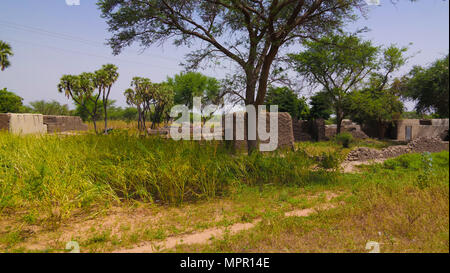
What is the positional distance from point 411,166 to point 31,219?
28.8ft

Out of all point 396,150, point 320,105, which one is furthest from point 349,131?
point 396,150

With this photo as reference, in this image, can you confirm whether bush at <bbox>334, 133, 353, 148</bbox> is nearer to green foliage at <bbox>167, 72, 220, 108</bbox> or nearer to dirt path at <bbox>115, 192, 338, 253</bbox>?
dirt path at <bbox>115, 192, 338, 253</bbox>

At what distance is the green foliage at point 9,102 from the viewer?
20.5 m

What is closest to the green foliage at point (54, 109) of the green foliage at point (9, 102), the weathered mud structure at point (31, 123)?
the green foliage at point (9, 102)

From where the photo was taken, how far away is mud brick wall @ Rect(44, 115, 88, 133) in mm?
12281

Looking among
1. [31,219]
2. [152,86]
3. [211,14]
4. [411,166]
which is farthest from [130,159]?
[152,86]

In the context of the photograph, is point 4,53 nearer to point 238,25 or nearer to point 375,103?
point 238,25

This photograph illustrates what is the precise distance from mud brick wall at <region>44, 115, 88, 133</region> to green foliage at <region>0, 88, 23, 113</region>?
9.19 meters

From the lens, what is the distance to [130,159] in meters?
6.18

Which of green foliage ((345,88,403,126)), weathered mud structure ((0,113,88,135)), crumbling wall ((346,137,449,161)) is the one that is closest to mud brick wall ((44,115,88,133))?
weathered mud structure ((0,113,88,135))

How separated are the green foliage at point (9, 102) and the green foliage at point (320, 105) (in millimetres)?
21271

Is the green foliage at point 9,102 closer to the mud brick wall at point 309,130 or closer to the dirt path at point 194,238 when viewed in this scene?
the mud brick wall at point 309,130

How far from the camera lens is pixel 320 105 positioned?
21.1 meters
